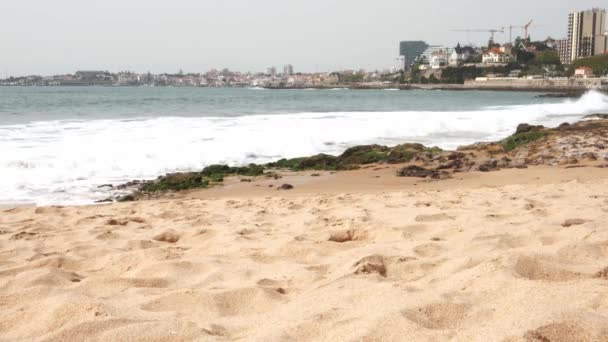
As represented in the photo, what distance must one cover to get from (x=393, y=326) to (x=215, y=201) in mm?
4992

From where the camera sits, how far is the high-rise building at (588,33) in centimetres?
14825

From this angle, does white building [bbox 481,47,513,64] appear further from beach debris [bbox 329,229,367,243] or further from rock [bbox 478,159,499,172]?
beach debris [bbox 329,229,367,243]

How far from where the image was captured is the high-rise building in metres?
148

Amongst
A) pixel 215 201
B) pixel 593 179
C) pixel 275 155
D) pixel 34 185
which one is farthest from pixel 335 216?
pixel 275 155

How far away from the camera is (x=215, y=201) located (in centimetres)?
707

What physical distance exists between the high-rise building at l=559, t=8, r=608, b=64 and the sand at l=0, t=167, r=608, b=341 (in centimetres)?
15993

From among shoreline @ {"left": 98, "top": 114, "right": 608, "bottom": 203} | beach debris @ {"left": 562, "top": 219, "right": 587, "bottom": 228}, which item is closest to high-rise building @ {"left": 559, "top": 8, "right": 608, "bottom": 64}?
shoreline @ {"left": 98, "top": 114, "right": 608, "bottom": 203}

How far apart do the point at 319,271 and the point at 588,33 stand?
554ft

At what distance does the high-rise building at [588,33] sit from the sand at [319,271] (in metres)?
160

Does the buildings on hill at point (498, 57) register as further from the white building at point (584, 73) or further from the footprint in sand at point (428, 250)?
the footprint in sand at point (428, 250)

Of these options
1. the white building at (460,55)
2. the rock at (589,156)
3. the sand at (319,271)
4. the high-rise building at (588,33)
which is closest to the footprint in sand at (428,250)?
the sand at (319,271)

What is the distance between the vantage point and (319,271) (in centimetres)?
349

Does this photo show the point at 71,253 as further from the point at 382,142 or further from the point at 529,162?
the point at 382,142

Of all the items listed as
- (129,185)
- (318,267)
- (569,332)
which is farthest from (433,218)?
(129,185)
